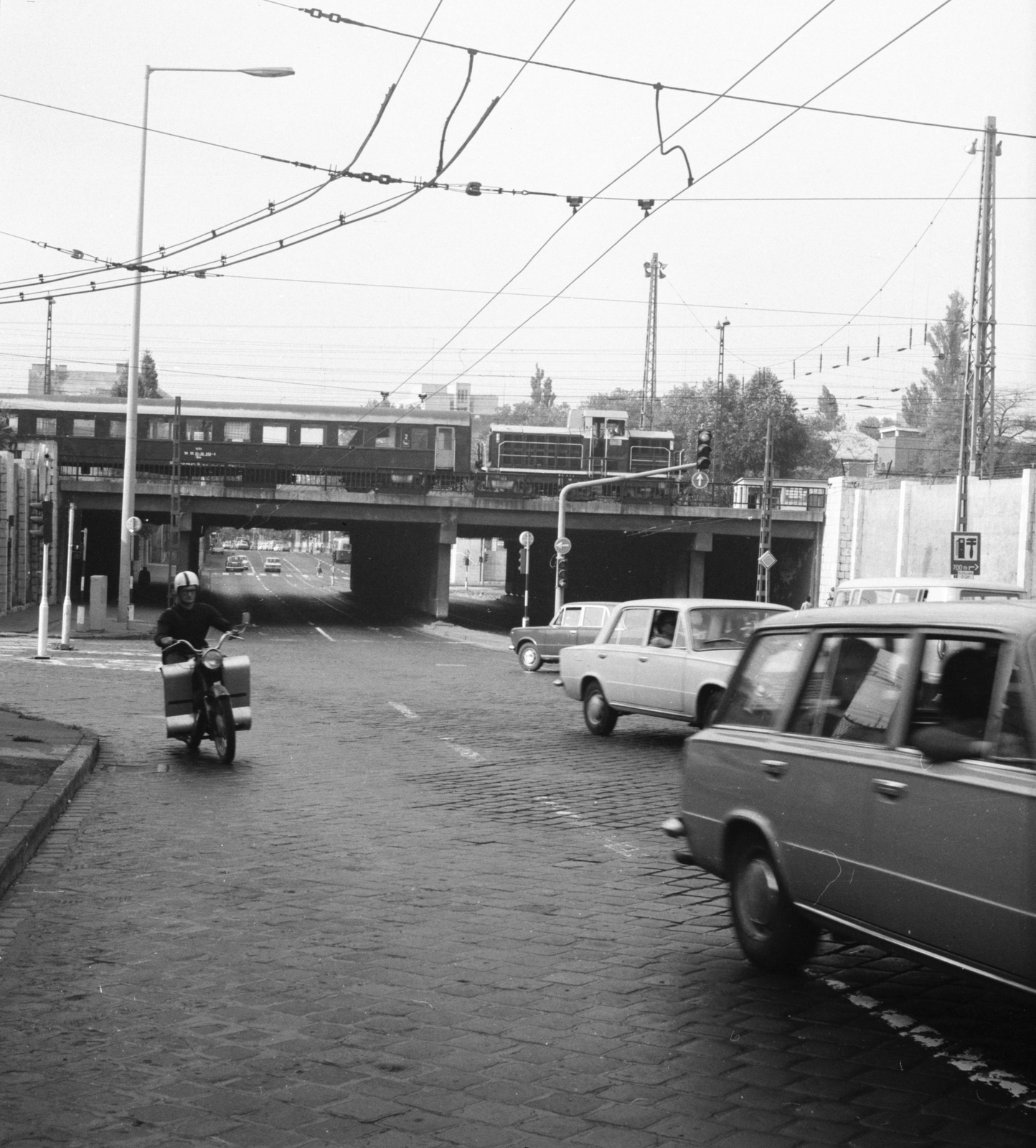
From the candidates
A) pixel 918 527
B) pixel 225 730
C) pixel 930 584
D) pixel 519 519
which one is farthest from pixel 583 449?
pixel 225 730

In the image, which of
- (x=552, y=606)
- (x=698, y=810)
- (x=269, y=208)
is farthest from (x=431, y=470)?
(x=698, y=810)

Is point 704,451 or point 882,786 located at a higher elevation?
point 704,451

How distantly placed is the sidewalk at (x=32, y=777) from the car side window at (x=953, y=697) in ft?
15.4

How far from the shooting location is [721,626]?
1464 centimetres

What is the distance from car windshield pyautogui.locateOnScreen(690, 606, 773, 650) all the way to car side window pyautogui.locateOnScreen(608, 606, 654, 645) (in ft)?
2.43

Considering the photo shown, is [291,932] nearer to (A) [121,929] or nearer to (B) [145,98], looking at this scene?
(A) [121,929]

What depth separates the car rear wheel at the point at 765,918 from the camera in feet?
18.7

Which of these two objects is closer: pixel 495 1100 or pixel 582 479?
Result: pixel 495 1100

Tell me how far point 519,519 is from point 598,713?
131ft

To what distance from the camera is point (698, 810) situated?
6504mm

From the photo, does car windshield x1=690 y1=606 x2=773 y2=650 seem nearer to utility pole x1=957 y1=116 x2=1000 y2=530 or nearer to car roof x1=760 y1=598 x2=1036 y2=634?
car roof x1=760 y1=598 x2=1036 y2=634

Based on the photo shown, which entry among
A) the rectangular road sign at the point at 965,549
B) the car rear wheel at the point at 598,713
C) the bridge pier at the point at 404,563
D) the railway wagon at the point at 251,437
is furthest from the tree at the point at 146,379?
the car rear wheel at the point at 598,713

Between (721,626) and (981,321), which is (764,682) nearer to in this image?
(721,626)

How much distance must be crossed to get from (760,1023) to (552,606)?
63.3 metres
